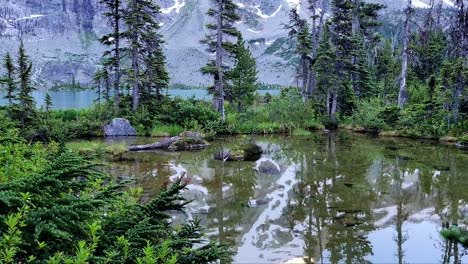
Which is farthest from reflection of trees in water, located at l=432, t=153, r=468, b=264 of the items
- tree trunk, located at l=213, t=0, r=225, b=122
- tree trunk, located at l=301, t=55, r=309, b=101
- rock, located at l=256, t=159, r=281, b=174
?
tree trunk, located at l=301, t=55, r=309, b=101

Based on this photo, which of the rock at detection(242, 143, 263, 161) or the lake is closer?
the rock at detection(242, 143, 263, 161)

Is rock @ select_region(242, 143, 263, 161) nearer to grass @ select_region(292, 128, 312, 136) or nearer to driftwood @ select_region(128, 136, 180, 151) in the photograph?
driftwood @ select_region(128, 136, 180, 151)

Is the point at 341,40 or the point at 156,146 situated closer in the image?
the point at 156,146

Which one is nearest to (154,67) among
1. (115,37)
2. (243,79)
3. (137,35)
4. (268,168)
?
(137,35)

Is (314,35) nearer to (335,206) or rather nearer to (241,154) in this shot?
(241,154)

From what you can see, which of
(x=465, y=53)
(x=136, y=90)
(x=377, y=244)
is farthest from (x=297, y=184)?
(x=465, y=53)

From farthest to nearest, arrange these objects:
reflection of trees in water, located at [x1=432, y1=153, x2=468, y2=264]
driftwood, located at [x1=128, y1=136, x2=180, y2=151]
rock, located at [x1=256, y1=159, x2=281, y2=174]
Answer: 1. driftwood, located at [x1=128, y1=136, x2=180, y2=151]
2. rock, located at [x1=256, y1=159, x2=281, y2=174]
3. reflection of trees in water, located at [x1=432, y1=153, x2=468, y2=264]

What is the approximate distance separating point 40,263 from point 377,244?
6.89m

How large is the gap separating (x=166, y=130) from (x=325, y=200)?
18.4m

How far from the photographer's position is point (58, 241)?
3248 mm

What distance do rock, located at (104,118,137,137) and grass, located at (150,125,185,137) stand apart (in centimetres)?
141

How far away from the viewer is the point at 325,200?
10930mm

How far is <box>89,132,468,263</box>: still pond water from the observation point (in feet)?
25.4

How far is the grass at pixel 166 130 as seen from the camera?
27.2 m
